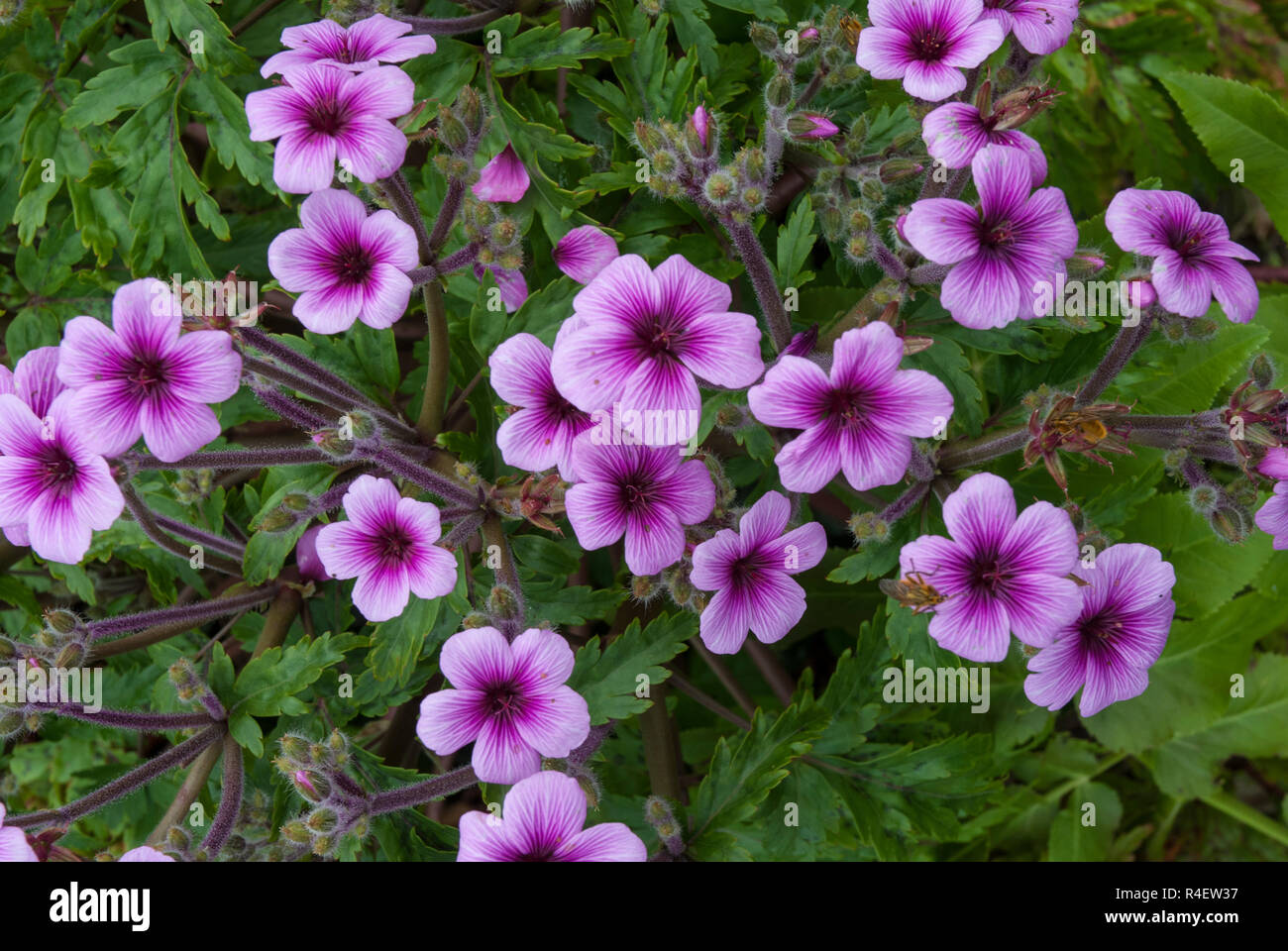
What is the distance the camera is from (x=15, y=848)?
1691mm

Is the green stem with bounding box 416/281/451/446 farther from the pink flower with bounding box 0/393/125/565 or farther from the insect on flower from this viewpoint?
the insect on flower

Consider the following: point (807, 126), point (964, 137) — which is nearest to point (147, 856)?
point (807, 126)

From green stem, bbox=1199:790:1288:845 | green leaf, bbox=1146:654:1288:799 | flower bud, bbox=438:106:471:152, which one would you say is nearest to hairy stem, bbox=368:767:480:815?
flower bud, bbox=438:106:471:152

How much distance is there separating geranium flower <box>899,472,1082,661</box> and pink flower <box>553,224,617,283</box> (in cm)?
77

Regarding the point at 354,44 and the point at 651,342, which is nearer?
the point at 651,342

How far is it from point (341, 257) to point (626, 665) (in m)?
0.92

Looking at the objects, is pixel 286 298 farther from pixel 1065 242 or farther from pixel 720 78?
pixel 1065 242

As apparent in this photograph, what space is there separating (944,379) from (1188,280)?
0.46m

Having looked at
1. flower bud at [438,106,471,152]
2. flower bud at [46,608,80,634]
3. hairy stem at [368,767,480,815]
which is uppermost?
flower bud at [438,106,471,152]

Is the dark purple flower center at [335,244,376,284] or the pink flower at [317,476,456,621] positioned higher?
the dark purple flower center at [335,244,376,284]

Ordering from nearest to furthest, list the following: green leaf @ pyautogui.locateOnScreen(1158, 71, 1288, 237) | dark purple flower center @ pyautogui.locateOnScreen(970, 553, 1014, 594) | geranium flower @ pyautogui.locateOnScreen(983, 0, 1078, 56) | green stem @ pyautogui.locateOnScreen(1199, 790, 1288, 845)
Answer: dark purple flower center @ pyautogui.locateOnScreen(970, 553, 1014, 594) → geranium flower @ pyautogui.locateOnScreen(983, 0, 1078, 56) → green leaf @ pyautogui.locateOnScreen(1158, 71, 1288, 237) → green stem @ pyautogui.locateOnScreen(1199, 790, 1288, 845)

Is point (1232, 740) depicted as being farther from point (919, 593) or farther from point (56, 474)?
point (56, 474)

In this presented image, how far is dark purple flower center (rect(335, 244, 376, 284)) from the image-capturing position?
1783 millimetres

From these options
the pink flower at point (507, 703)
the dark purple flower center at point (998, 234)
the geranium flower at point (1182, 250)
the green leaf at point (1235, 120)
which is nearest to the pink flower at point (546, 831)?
the pink flower at point (507, 703)
